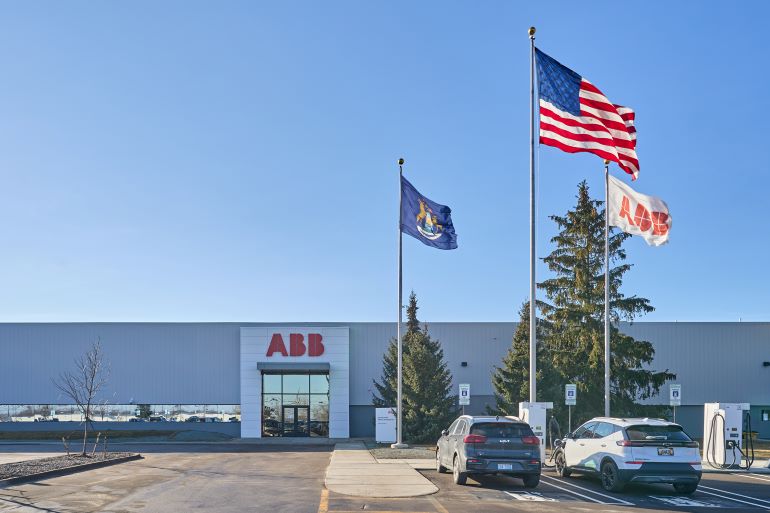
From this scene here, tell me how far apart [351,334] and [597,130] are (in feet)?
99.4

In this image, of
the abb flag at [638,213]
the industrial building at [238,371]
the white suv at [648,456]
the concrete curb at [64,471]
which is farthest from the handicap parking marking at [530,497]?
the industrial building at [238,371]

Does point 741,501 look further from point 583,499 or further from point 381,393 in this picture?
point 381,393

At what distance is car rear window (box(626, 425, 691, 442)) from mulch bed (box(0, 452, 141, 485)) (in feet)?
46.9

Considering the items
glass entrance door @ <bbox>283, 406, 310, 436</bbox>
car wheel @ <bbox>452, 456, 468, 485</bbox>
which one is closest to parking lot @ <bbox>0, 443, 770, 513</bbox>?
car wheel @ <bbox>452, 456, 468, 485</bbox>

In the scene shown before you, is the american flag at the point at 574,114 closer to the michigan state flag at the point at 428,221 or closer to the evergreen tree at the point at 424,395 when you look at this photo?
the michigan state flag at the point at 428,221

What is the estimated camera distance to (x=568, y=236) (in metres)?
40.5

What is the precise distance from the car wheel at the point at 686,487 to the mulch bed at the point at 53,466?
1528cm

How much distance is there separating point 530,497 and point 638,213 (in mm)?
13441

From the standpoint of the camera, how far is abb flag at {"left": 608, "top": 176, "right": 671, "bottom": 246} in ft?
89.7

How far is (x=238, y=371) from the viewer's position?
50625 mm

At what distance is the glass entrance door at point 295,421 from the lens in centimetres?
5078

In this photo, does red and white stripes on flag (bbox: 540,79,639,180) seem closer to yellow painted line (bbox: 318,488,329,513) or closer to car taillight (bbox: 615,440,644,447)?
car taillight (bbox: 615,440,644,447)

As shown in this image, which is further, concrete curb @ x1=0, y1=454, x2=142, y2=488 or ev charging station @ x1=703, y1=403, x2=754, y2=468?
ev charging station @ x1=703, y1=403, x2=754, y2=468

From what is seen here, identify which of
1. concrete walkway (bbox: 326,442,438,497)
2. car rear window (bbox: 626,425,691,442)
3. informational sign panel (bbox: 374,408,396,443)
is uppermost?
car rear window (bbox: 626,425,691,442)
